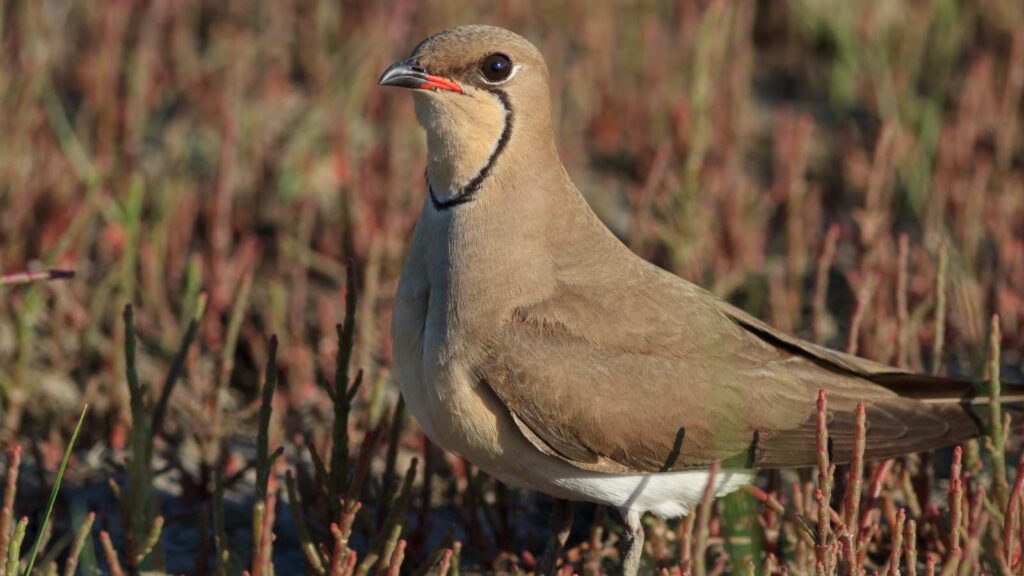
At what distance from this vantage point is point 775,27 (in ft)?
23.0

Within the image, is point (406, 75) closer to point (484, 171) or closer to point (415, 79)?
point (415, 79)

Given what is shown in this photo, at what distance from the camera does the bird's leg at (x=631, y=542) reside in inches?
136

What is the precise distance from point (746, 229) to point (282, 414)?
190 cm

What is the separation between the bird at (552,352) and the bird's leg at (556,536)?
0.13 metres

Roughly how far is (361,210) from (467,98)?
1.75 m

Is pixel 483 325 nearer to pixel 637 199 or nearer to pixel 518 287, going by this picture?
pixel 518 287

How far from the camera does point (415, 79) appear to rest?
336 centimetres

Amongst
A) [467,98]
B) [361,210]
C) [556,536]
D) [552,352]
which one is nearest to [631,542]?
[556,536]

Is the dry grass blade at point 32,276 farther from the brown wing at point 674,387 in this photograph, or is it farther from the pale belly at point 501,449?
the brown wing at point 674,387

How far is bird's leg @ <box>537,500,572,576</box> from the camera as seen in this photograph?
3.55 m

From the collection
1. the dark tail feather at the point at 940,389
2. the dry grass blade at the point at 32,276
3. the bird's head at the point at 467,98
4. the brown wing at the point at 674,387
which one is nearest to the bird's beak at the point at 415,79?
the bird's head at the point at 467,98

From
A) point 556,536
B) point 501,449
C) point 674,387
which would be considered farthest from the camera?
point 556,536

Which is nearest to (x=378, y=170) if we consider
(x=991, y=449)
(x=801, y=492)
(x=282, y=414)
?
(x=282, y=414)

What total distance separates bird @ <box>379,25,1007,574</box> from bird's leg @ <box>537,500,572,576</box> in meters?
0.13
